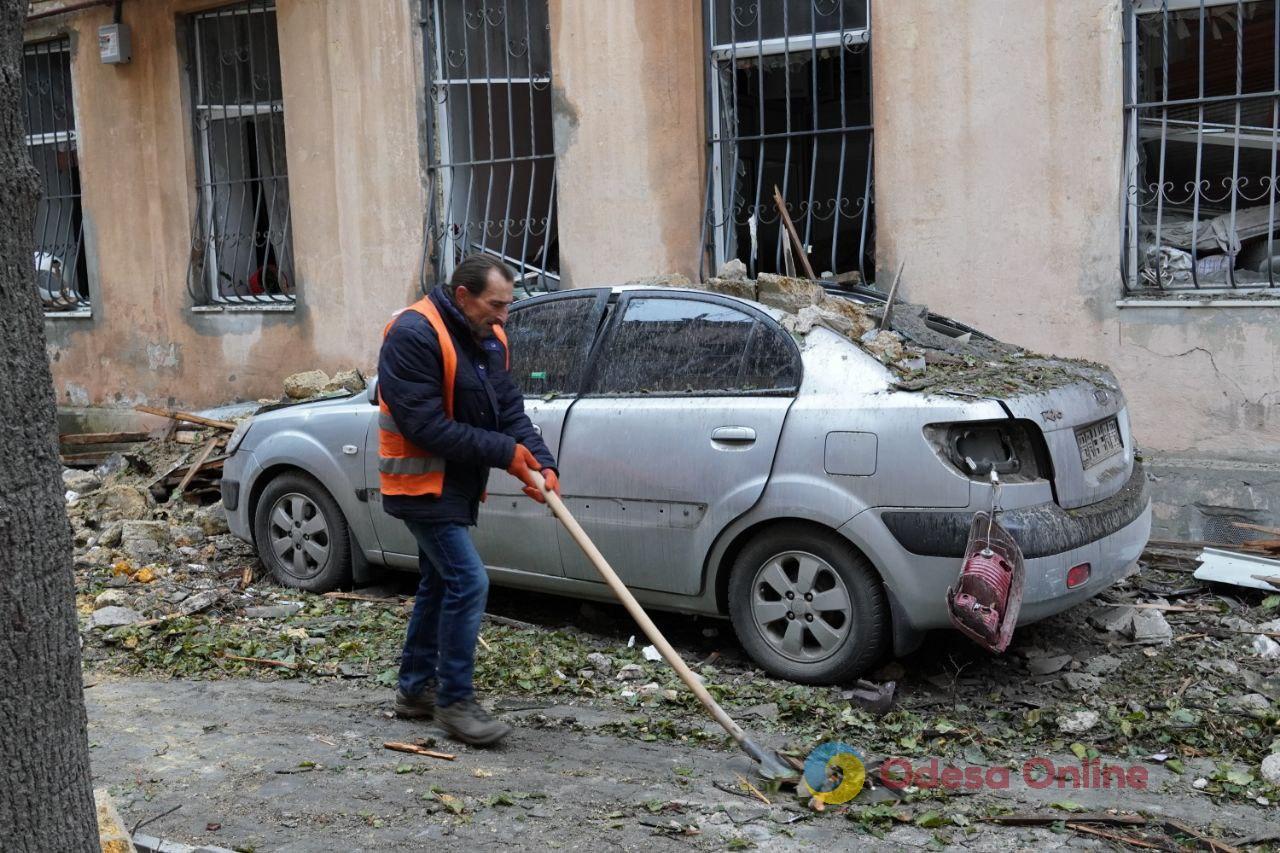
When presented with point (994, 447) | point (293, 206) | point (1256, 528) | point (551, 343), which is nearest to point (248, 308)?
point (293, 206)

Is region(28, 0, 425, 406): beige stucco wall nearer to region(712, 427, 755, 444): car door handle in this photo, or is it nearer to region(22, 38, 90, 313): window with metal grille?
region(22, 38, 90, 313): window with metal grille

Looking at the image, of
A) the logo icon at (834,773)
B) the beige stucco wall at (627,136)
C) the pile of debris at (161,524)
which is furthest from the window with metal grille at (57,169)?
the logo icon at (834,773)

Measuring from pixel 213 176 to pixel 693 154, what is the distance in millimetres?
4988

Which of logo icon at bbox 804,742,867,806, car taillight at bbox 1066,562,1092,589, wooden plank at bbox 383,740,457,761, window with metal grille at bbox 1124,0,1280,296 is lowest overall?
wooden plank at bbox 383,740,457,761

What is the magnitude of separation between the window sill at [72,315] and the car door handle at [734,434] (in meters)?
9.01

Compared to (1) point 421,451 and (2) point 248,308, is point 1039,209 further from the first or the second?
(2) point 248,308

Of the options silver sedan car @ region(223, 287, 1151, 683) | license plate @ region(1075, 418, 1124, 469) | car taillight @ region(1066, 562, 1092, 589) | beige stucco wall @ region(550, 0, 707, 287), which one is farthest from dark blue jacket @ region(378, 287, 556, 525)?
beige stucco wall @ region(550, 0, 707, 287)

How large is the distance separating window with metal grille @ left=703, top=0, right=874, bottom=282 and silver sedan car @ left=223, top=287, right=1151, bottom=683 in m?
2.54

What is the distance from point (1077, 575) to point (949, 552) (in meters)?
0.55

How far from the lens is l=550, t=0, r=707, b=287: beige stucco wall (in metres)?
8.77

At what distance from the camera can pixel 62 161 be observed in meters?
12.6

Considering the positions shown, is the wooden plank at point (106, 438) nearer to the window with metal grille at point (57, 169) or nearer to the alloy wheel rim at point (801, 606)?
the window with metal grille at point (57, 169)

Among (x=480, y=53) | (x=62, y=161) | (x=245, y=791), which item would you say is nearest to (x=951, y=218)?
(x=480, y=53)

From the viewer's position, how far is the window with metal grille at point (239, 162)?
11016 mm
